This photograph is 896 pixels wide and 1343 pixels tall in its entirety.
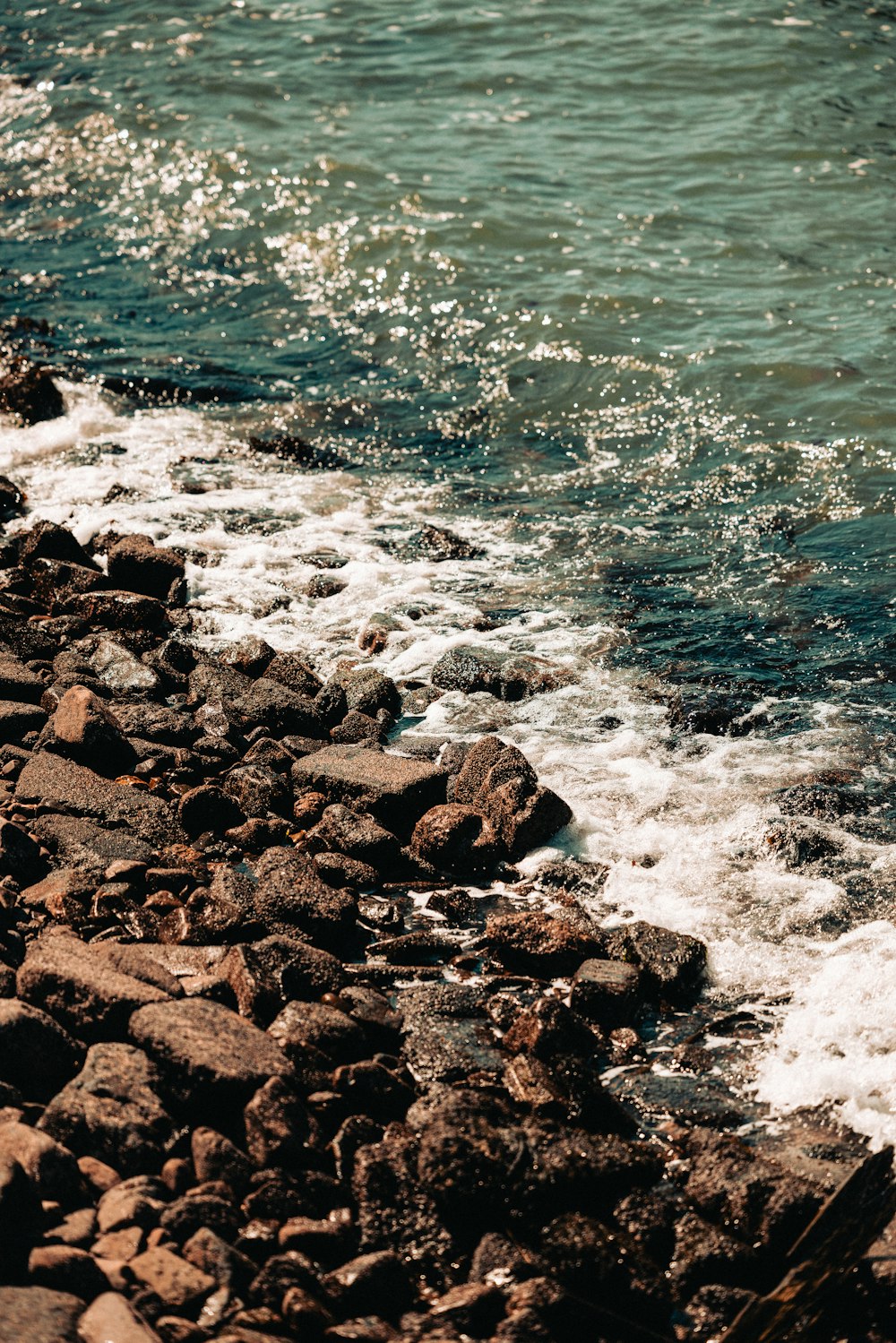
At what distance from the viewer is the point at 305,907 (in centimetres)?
605

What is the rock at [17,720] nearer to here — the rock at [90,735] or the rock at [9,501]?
the rock at [90,735]

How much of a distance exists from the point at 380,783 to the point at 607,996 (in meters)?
2.02

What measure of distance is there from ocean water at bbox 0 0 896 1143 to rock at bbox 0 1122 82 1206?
2754 millimetres

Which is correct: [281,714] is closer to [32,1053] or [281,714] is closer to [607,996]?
[607,996]

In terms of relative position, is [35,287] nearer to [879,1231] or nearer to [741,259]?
[741,259]

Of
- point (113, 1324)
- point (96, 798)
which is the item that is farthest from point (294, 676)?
point (113, 1324)

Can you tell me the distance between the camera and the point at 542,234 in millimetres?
15539

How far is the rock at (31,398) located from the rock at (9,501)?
1.82m

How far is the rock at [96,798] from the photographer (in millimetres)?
6812

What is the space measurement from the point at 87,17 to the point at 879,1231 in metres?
26.8

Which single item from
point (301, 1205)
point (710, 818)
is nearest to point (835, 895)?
point (710, 818)

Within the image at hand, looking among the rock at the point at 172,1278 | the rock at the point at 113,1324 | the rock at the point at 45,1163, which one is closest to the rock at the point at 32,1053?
the rock at the point at 45,1163

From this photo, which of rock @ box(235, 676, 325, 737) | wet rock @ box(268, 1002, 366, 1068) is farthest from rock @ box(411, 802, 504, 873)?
wet rock @ box(268, 1002, 366, 1068)

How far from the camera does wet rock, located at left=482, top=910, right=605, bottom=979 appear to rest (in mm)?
5953
